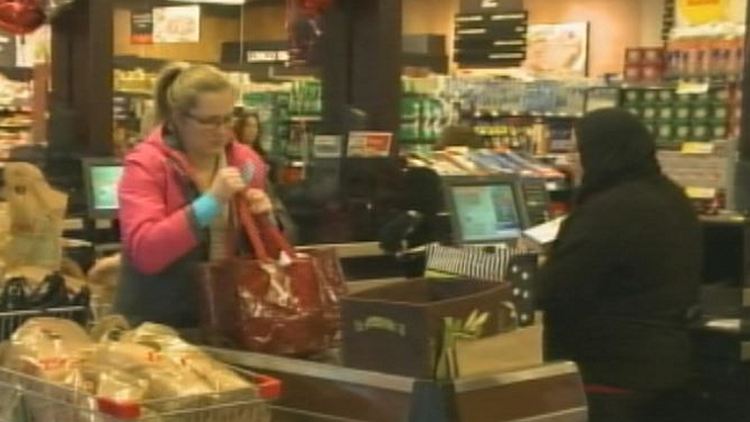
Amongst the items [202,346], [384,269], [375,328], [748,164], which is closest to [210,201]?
[202,346]

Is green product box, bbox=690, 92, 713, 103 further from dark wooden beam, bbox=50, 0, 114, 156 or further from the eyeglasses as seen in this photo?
the eyeglasses

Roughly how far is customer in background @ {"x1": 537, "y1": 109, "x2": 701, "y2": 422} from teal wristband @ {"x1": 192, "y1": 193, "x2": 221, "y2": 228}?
5.51ft

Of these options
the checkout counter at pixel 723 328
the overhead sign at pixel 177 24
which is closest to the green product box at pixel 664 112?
the checkout counter at pixel 723 328

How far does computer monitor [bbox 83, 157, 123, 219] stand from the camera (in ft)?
27.9

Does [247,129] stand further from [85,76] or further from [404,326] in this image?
[404,326]

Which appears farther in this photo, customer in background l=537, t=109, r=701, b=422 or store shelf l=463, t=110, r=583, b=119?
store shelf l=463, t=110, r=583, b=119

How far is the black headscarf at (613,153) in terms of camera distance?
4316 mm

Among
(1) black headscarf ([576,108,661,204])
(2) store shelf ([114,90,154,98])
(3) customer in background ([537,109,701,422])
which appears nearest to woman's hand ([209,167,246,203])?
(3) customer in background ([537,109,701,422])

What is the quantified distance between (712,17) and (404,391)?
21.2 feet

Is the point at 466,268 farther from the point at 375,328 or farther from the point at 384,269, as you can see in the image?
the point at 384,269

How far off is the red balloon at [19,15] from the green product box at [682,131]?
3.96 m

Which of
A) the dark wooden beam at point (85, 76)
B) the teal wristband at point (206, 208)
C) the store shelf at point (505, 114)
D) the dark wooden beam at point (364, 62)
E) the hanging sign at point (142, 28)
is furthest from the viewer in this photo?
the hanging sign at point (142, 28)

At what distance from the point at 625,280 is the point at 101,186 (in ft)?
16.7

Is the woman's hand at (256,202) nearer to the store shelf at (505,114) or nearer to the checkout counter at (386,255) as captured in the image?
the checkout counter at (386,255)
